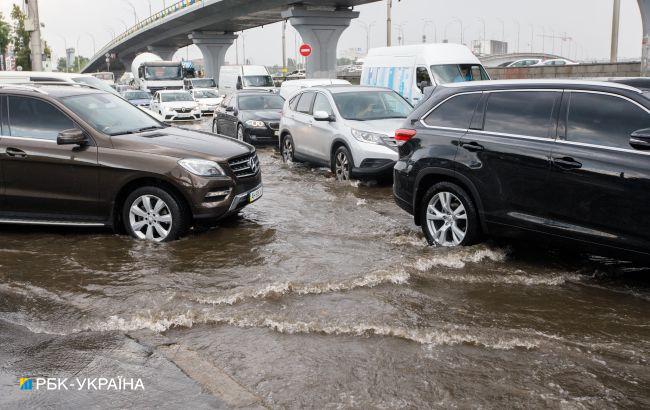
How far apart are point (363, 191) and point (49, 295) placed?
20.0ft

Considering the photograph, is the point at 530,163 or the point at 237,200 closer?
the point at 530,163

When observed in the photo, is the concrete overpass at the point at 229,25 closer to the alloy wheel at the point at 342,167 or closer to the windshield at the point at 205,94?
the windshield at the point at 205,94

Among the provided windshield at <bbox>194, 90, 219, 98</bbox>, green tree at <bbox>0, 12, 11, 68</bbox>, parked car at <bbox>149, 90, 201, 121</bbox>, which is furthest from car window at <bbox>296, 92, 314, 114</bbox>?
green tree at <bbox>0, 12, 11, 68</bbox>

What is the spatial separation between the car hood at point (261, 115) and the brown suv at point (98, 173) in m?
9.37

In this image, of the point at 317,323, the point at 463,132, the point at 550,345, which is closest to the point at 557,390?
the point at 550,345

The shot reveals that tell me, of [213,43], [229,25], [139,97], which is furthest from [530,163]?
[213,43]

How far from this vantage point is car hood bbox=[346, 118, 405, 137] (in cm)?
1094

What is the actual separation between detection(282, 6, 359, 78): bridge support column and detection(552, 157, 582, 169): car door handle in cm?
3631

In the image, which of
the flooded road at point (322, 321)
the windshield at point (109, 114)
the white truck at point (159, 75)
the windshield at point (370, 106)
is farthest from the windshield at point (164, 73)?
the flooded road at point (322, 321)

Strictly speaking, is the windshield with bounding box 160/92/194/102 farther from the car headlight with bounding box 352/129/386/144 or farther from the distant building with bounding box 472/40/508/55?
the distant building with bounding box 472/40/508/55

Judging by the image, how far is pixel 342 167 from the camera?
38.1 ft

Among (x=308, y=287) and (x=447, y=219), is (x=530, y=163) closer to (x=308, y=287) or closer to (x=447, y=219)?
(x=447, y=219)

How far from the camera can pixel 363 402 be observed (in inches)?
145

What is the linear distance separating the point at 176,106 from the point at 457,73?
14.5 meters
